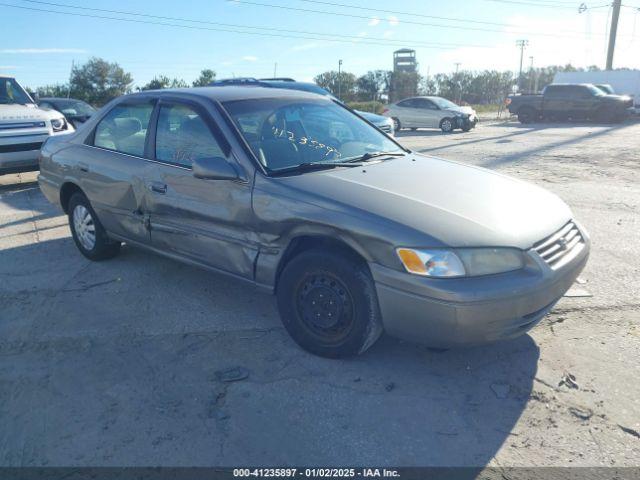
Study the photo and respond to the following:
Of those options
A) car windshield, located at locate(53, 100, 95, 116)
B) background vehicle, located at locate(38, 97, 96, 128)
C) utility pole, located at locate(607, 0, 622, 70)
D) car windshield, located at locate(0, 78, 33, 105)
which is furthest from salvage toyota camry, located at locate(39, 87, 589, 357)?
utility pole, located at locate(607, 0, 622, 70)

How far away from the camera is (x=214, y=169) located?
11.5 feet

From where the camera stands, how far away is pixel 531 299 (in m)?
2.91

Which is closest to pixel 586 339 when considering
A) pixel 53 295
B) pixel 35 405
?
pixel 35 405

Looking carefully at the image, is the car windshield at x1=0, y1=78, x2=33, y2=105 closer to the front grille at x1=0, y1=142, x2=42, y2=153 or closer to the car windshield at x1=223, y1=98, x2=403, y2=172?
the front grille at x1=0, y1=142, x2=42, y2=153

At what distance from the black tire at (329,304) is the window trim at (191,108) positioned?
Result: 1.02 m

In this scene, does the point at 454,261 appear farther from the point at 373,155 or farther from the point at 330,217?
the point at 373,155

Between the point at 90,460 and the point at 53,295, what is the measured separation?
2.37 m

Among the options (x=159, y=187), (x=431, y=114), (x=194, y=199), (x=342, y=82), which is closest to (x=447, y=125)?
(x=431, y=114)

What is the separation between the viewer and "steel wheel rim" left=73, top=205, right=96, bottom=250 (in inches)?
203

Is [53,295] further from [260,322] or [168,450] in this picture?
[168,450]

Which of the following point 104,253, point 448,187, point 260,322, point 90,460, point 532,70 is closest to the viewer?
point 90,460

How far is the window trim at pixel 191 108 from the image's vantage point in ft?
12.2

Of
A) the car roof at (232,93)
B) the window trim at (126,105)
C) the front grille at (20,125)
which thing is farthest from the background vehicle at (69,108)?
the car roof at (232,93)

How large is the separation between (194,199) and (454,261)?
6.44 ft
